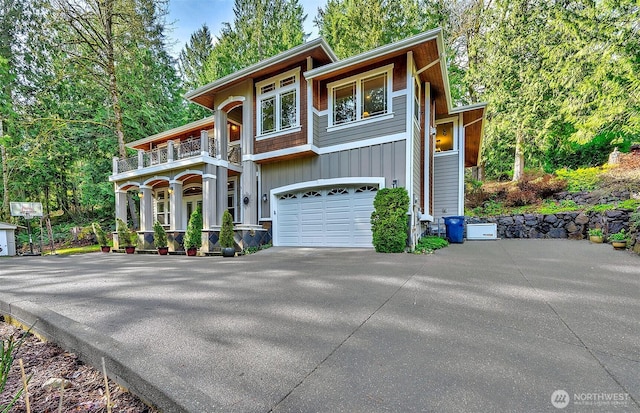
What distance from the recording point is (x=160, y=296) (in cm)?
364

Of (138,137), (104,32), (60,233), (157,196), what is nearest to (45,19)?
(104,32)

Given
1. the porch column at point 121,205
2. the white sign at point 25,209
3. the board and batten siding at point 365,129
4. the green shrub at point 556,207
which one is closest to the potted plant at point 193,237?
the board and batten siding at point 365,129

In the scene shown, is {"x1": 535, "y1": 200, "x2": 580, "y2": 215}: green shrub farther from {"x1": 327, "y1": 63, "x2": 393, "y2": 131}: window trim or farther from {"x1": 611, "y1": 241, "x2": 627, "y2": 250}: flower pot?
{"x1": 327, "y1": 63, "x2": 393, "y2": 131}: window trim

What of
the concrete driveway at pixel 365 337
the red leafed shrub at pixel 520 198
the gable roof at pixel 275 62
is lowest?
the concrete driveway at pixel 365 337

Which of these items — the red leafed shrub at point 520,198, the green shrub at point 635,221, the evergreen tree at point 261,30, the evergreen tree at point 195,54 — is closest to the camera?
the green shrub at point 635,221

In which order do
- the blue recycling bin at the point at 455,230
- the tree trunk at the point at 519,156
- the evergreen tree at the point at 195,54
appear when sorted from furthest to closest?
the evergreen tree at the point at 195,54 < the tree trunk at the point at 519,156 < the blue recycling bin at the point at 455,230

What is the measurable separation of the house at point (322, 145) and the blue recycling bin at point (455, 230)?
3.45 ft

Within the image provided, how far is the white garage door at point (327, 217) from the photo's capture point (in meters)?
8.12

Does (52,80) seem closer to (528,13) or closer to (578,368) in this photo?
(578,368)

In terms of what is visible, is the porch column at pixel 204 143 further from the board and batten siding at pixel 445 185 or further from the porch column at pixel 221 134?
the board and batten siding at pixel 445 185

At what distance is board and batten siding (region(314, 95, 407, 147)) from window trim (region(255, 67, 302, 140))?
2.72 feet

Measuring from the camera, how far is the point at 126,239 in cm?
1143

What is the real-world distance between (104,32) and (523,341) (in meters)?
18.6

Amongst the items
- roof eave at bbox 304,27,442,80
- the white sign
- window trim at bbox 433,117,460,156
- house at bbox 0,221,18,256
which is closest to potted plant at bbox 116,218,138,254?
the white sign
